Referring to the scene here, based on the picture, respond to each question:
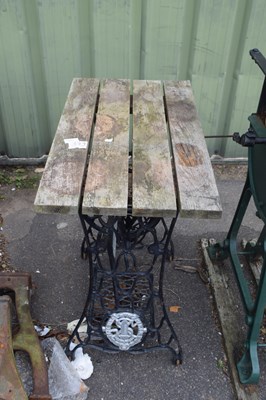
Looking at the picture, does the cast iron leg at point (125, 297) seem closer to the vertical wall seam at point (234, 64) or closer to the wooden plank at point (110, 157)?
the wooden plank at point (110, 157)

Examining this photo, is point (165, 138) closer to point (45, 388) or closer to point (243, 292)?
point (243, 292)

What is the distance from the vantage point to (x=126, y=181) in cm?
168

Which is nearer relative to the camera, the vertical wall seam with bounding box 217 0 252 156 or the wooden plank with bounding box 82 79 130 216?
the wooden plank with bounding box 82 79 130 216

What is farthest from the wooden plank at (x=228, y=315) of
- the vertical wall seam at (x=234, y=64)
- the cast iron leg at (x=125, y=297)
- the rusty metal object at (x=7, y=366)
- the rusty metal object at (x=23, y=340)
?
the vertical wall seam at (x=234, y=64)

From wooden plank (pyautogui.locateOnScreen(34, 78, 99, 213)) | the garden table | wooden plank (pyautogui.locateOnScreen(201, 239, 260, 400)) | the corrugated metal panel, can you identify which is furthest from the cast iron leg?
the corrugated metal panel

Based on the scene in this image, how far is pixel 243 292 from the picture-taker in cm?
214

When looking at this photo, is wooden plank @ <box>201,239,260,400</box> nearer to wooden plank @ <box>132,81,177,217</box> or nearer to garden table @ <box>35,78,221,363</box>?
garden table @ <box>35,78,221,363</box>

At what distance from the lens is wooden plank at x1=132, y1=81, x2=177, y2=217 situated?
1.57 meters

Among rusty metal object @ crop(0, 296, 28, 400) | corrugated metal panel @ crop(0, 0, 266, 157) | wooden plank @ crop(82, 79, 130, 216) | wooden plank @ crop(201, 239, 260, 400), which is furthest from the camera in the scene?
corrugated metal panel @ crop(0, 0, 266, 157)

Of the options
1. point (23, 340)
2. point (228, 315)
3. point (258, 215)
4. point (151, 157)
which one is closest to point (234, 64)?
point (258, 215)

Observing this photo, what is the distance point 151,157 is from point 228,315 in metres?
1.09

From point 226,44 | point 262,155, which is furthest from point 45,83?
point 262,155

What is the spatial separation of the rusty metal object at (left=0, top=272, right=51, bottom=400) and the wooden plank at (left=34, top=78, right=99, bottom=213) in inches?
30.6

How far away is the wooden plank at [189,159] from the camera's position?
1.57m
